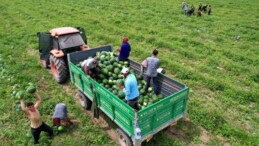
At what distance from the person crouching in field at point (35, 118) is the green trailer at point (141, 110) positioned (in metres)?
1.57

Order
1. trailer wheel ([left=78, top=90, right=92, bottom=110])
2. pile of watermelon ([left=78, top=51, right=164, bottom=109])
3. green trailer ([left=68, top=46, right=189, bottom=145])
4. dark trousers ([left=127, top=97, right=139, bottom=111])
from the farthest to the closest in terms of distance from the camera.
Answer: trailer wheel ([left=78, top=90, right=92, bottom=110]), pile of watermelon ([left=78, top=51, right=164, bottom=109]), dark trousers ([left=127, top=97, right=139, bottom=111]), green trailer ([left=68, top=46, right=189, bottom=145])

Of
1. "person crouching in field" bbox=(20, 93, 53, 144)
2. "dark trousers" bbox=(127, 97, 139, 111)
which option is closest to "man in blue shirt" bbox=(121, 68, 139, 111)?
"dark trousers" bbox=(127, 97, 139, 111)

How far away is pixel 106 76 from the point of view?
8016mm

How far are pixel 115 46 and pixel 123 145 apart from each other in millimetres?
8127

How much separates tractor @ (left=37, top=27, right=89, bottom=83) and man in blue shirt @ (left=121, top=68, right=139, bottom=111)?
402cm

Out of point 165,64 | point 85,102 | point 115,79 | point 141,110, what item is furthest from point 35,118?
point 165,64

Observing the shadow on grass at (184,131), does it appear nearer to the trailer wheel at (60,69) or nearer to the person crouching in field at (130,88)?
the person crouching in field at (130,88)

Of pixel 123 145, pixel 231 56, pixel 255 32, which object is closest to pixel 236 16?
pixel 255 32

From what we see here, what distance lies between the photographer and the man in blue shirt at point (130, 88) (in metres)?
6.17

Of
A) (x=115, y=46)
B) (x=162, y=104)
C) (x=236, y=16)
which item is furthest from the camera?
(x=236, y=16)

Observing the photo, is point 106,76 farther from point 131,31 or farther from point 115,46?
point 131,31

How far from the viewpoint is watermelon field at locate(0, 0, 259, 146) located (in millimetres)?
7219

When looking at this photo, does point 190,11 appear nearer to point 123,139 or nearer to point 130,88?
point 130,88

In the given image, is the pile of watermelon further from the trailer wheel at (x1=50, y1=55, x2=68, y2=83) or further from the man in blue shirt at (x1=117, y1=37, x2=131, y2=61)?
the trailer wheel at (x1=50, y1=55, x2=68, y2=83)
